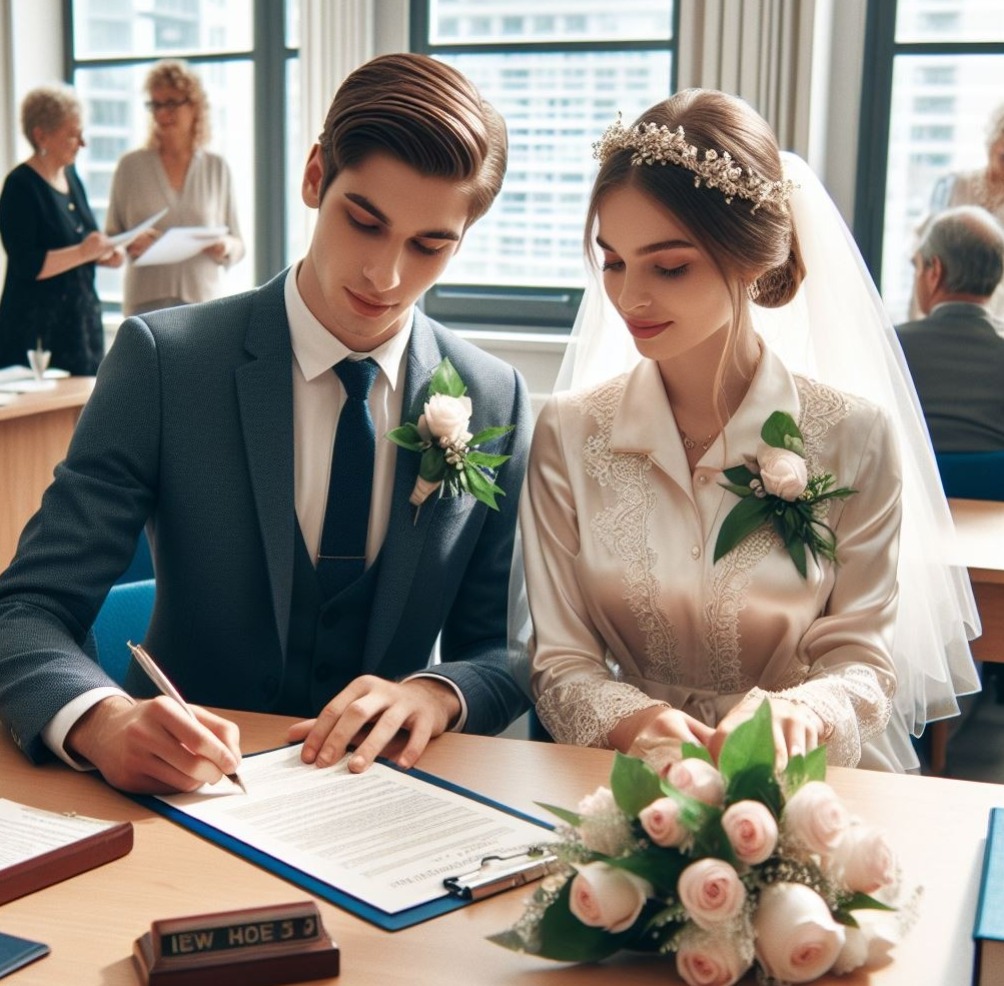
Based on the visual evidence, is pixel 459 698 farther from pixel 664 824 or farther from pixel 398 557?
pixel 664 824

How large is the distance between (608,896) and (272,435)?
3.28 ft

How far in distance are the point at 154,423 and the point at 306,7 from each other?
17.1 feet

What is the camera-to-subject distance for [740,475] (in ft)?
6.40

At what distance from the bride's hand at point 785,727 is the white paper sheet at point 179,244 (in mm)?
4760

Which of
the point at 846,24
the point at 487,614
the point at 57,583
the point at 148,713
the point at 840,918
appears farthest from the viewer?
the point at 846,24

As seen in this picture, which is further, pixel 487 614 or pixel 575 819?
pixel 487 614

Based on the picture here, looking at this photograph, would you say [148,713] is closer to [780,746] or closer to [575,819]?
[575,819]

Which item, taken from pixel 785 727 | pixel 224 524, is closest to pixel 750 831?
pixel 785 727

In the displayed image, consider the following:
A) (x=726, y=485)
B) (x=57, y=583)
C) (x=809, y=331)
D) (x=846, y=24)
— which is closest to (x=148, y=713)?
(x=57, y=583)

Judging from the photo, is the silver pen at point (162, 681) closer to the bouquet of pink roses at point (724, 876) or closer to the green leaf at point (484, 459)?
the bouquet of pink roses at point (724, 876)

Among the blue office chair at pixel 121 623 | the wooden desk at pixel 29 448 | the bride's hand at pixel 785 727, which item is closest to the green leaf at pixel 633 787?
the bride's hand at pixel 785 727

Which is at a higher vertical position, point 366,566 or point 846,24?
point 846,24

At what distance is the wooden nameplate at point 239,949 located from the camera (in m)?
1.07

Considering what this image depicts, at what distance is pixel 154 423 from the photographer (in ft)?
6.15
